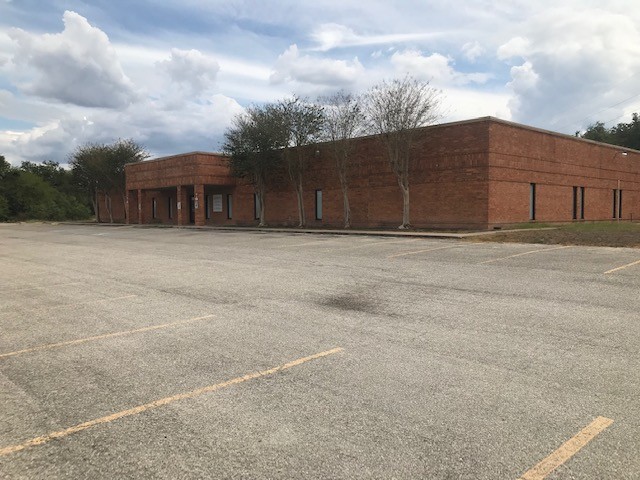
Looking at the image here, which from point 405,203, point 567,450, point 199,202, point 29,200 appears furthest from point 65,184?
point 567,450

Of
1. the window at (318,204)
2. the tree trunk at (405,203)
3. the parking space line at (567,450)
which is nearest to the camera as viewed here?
the parking space line at (567,450)

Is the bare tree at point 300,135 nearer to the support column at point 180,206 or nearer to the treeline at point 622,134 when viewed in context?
the support column at point 180,206

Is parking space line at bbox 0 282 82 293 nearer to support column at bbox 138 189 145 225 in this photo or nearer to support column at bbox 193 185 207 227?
support column at bbox 193 185 207 227

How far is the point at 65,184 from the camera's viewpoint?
89250 mm

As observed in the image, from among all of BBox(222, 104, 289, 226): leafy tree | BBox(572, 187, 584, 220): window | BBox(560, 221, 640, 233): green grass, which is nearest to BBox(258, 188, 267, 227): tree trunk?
BBox(222, 104, 289, 226): leafy tree

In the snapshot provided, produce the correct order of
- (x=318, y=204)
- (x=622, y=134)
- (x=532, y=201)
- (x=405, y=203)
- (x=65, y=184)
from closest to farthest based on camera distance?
(x=405, y=203)
(x=532, y=201)
(x=318, y=204)
(x=622, y=134)
(x=65, y=184)

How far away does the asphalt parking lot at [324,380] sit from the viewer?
3.28m

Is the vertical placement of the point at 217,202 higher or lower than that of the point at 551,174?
lower

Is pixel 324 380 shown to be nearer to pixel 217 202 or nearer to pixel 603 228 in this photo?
pixel 603 228

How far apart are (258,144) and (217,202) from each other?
11796 mm

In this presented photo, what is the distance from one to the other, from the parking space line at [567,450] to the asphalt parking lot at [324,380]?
0.05 ft

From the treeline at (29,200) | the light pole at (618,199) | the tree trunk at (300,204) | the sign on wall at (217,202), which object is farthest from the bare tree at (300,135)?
the treeline at (29,200)

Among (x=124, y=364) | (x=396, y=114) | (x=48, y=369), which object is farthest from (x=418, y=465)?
(x=396, y=114)

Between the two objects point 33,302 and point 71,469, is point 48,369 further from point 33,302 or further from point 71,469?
point 33,302
